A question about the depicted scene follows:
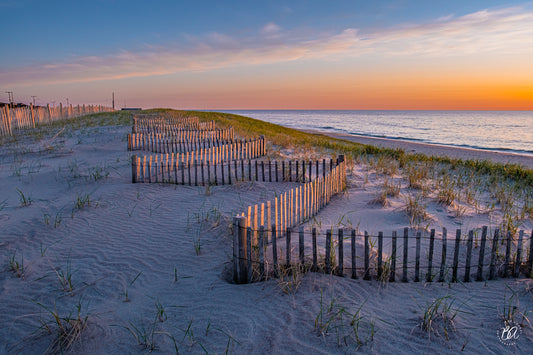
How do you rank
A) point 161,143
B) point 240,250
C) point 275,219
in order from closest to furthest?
point 240,250, point 275,219, point 161,143

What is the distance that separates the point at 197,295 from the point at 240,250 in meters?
0.73

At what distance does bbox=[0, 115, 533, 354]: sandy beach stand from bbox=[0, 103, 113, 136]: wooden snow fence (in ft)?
58.9

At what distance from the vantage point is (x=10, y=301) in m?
3.85

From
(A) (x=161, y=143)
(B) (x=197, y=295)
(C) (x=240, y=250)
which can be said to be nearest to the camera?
(B) (x=197, y=295)

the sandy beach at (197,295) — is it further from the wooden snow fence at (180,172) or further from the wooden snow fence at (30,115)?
the wooden snow fence at (30,115)

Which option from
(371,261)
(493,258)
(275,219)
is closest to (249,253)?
(275,219)

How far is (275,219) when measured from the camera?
205 inches

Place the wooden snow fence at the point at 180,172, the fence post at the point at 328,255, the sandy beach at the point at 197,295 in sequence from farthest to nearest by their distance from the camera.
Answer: the wooden snow fence at the point at 180,172
the fence post at the point at 328,255
the sandy beach at the point at 197,295

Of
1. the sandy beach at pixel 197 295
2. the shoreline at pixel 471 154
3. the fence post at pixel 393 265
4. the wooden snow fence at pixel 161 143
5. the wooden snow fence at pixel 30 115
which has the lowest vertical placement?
the shoreline at pixel 471 154

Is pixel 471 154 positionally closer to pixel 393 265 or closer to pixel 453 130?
pixel 393 265

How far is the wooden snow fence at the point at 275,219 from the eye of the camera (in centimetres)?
411

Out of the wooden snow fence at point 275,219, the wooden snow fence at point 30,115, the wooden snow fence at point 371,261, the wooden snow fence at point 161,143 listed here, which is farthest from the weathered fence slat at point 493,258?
the wooden snow fence at point 30,115

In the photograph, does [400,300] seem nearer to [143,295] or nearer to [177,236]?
[143,295]

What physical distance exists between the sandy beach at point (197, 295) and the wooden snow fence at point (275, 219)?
27cm
